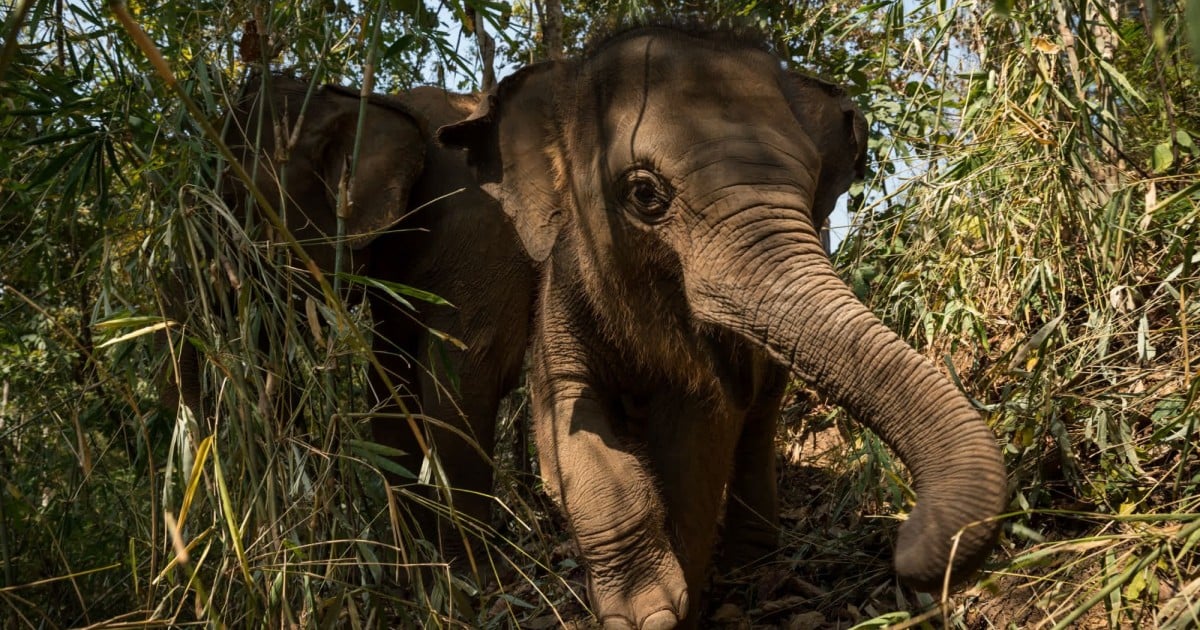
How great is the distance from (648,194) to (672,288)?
1.13 feet

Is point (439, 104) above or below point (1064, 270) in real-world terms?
above

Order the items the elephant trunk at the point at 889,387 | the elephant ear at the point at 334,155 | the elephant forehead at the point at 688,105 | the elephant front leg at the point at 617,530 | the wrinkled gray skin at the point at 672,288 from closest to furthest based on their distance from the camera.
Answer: the elephant trunk at the point at 889,387, the wrinkled gray skin at the point at 672,288, the elephant forehead at the point at 688,105, the elephant front leg at the point at 617,530, the elephant ear at the point at 334,155

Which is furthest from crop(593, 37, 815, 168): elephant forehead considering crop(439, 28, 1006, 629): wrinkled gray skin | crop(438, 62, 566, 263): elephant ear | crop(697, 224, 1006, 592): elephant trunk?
crop(697, 224, 1006, 592): elephant trunk

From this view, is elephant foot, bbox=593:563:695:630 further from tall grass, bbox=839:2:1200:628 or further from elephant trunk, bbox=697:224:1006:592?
tall grass, bbox=839:2:1200:628

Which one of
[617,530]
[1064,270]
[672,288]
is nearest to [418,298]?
[672,288]

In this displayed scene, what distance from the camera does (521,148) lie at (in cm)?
412

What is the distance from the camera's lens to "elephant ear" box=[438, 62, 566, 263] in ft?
13.4

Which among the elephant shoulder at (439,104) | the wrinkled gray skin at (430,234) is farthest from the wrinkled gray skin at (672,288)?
the elephant shoulder at (439,104)

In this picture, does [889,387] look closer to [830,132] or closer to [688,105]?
[688,105]

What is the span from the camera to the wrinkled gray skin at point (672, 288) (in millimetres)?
3152

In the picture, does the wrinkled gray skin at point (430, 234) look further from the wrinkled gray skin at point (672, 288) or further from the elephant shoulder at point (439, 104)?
the wrinkled gray skin at point (672, 288)

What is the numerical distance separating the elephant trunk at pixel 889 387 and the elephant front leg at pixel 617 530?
0.67 m

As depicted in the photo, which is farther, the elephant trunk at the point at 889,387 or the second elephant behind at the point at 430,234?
the second elephant behind at the point at 430,234

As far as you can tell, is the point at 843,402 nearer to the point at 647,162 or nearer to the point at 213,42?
the point at 647,162
